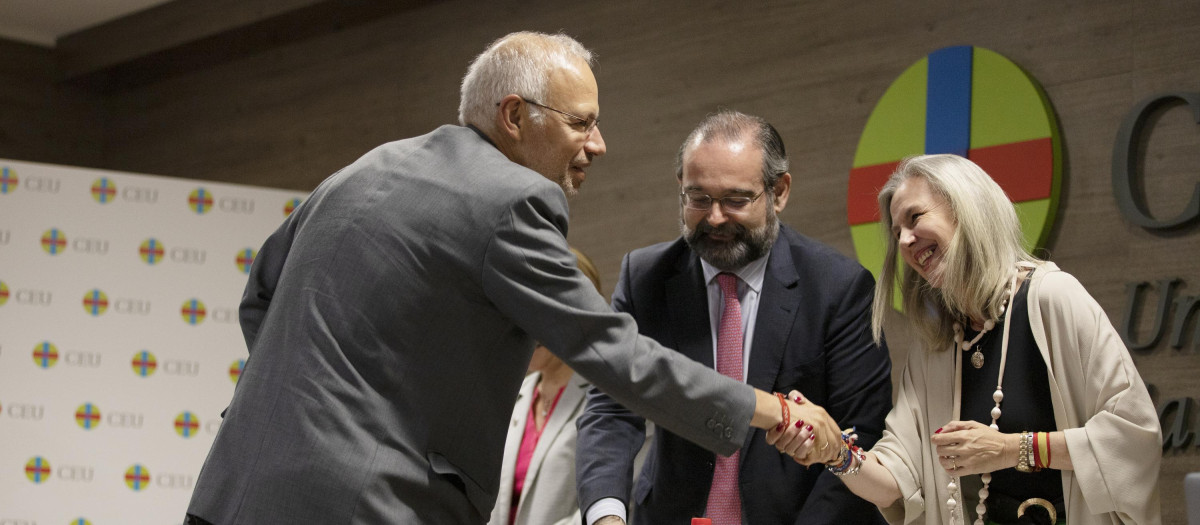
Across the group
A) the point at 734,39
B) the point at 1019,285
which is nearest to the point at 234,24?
the point at 734,39

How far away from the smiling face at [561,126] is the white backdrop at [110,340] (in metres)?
3.68

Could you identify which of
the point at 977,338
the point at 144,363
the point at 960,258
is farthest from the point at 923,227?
the point at 144,363

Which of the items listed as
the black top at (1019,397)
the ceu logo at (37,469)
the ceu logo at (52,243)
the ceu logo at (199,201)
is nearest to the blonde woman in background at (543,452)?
the black top at (1019,397)

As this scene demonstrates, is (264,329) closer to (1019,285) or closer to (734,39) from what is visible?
(1019,285)

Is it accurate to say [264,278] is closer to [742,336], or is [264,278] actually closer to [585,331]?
[585,331]

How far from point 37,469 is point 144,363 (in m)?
0.64

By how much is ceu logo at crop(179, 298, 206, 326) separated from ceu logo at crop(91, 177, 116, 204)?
2.00ft

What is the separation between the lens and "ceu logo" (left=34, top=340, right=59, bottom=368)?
5410 mm

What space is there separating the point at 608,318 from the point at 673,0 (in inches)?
141

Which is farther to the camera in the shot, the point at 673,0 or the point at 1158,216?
the point at 673,0

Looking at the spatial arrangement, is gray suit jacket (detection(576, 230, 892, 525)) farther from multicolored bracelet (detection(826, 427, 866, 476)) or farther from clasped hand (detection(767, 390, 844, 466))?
clasped hand (detection(767, 390, 844, 466))

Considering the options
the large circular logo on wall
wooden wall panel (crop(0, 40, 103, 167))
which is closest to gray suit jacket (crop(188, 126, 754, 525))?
the large circular logo on wall

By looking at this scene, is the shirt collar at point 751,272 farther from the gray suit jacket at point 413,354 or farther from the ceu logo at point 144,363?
the ceu logo at point 144,363

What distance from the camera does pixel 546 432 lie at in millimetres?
3824
